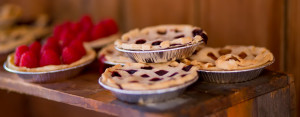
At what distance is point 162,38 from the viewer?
1.59 m

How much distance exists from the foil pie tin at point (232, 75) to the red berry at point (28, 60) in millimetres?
724

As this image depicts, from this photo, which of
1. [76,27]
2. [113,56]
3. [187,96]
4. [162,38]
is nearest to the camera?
[187,96]

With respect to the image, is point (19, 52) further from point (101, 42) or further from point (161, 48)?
point (161, 48)

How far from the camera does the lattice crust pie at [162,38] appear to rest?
1.40 meters

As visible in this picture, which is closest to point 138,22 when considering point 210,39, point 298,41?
point 210,39

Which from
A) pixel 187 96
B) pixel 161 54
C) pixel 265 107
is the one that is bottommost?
pixel 265 107

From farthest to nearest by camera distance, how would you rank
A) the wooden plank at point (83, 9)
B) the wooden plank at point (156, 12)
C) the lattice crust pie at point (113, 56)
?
1. the wooden plank at point (83, 9)
2. the wooden plank at point (156, 12)
3. the lattice crust pie at point (113, 56)

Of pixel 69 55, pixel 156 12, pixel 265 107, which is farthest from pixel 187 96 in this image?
pixel 156 12

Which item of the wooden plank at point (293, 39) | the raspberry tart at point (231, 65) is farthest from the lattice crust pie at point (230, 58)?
the wooden plank at point (293, 39)

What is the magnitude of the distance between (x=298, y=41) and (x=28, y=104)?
1920 millimetres

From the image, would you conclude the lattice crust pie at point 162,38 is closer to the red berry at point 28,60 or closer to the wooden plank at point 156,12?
the red berry at point 28,60

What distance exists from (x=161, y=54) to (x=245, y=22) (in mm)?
798

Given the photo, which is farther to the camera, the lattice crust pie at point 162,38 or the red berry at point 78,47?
the red berry at point 78,47

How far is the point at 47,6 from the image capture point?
3504mm
